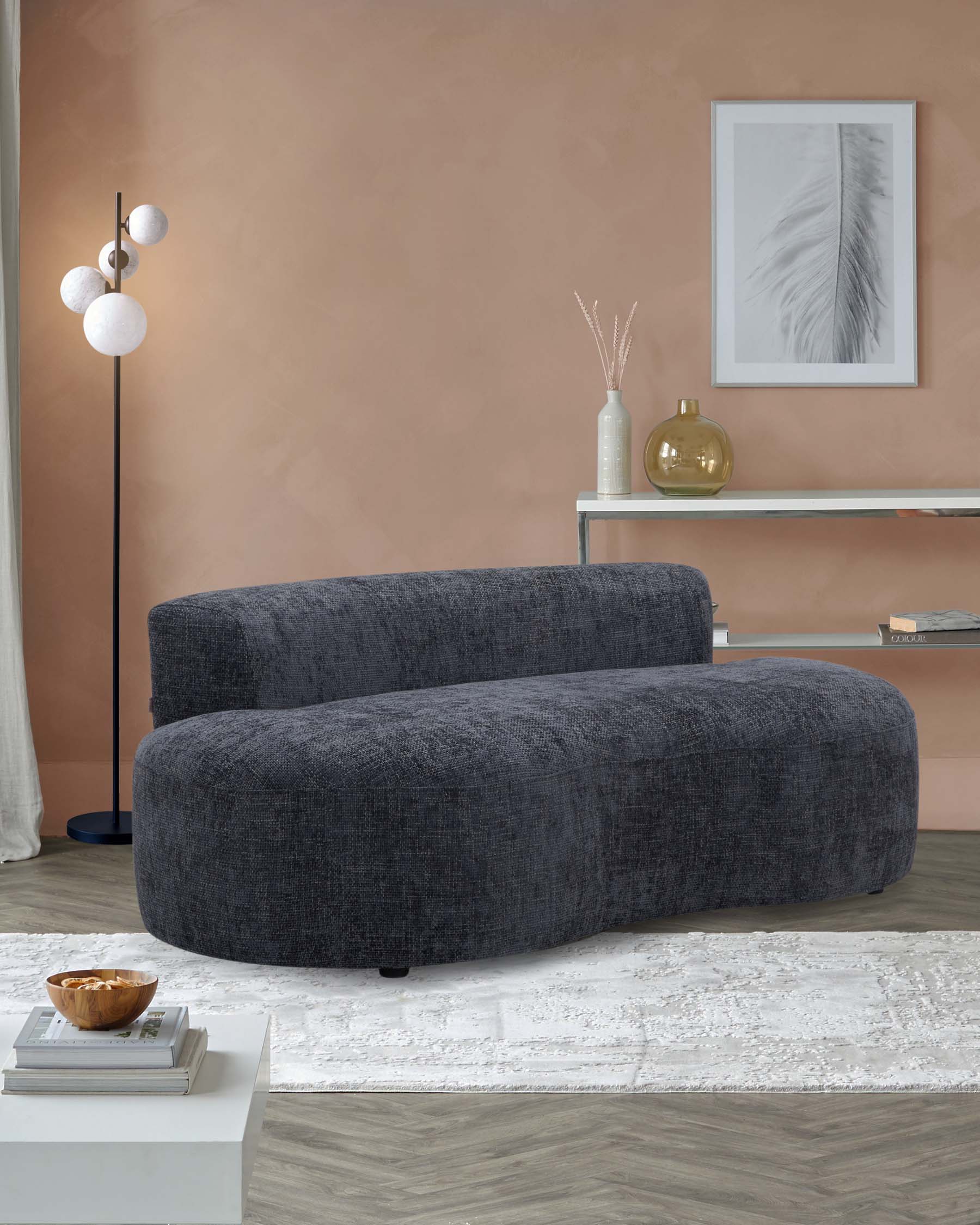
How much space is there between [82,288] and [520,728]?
203 cm

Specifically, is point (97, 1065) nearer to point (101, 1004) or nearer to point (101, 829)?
point (101, 1004)

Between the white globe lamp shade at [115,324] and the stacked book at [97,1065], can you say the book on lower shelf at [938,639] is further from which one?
the stacked book at [97,1065]

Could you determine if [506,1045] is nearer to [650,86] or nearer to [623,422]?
[623,422]

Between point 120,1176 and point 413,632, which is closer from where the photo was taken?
point 120,1176

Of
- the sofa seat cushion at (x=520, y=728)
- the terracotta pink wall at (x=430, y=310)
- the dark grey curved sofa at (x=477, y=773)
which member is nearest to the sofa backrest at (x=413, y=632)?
the dark grey curved sofa at (x=477, y=773)

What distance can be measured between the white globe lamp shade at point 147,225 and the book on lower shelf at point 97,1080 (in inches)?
115

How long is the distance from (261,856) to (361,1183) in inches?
32.5

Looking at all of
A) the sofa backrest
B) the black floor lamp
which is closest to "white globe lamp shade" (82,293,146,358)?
the black floor lamp

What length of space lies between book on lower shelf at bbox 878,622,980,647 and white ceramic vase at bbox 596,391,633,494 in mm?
867

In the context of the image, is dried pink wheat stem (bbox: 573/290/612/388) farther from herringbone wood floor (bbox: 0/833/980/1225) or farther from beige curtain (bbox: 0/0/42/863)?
herringbone wood floor (bbox: 0/833/980/1225)

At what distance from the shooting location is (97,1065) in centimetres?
132

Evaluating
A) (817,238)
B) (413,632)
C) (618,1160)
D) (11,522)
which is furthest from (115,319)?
(618,1160)

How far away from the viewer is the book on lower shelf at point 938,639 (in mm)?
3770

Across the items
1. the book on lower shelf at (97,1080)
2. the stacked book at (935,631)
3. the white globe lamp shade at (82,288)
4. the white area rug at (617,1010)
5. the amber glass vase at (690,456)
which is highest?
the white globe lamp shade at (82,288)
